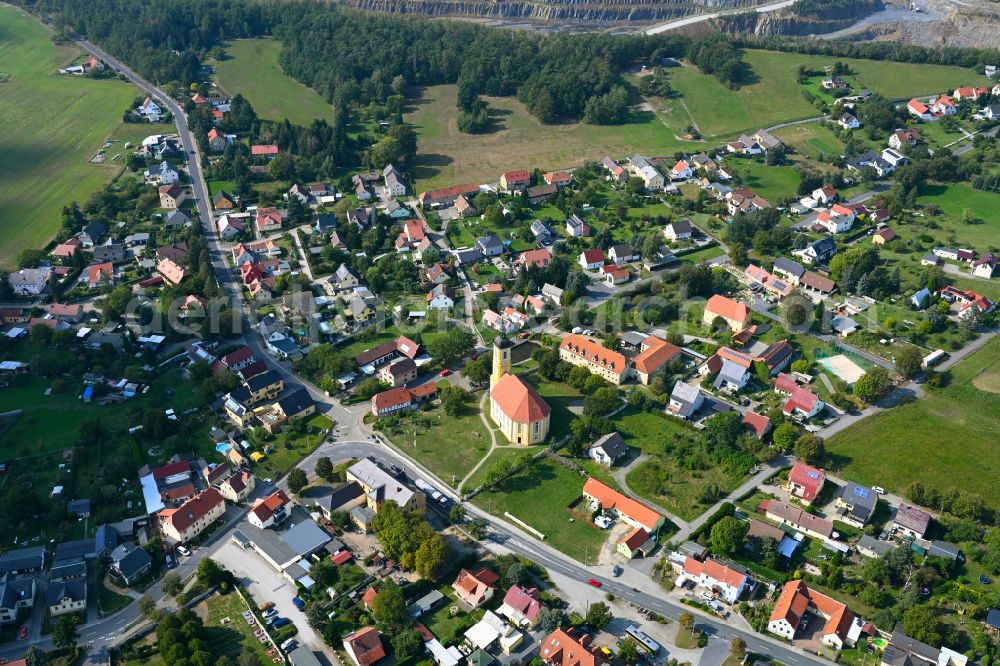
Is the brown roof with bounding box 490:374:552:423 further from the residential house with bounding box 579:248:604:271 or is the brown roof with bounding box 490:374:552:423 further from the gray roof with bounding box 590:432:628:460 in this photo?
the residential house with bounding box 579:248:604:271

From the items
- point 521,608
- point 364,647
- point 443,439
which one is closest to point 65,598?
point 364,647

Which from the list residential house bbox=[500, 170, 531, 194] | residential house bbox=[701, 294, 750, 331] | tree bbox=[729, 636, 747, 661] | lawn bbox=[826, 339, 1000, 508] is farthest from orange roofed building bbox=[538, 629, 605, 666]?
residential house bbox=[500, 170, 531, 194]

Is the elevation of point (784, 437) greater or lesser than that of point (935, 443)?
greater

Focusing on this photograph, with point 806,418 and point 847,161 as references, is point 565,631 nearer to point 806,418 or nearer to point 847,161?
point 806,418

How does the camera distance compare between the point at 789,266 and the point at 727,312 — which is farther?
the point at 789,266

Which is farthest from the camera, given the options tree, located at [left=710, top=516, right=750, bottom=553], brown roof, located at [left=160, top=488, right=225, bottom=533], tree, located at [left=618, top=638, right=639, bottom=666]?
brown roof, located at [left=160, top=488, right=225, bottom=533]

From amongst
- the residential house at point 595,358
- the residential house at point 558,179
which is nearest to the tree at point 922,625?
the residential house at point 595,358

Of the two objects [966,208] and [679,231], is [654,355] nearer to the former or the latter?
[679,231]
